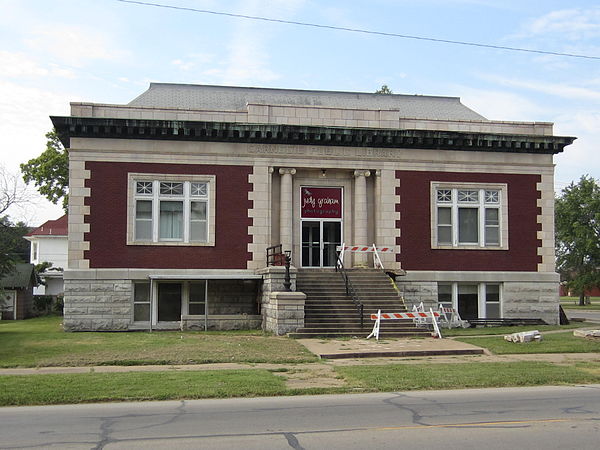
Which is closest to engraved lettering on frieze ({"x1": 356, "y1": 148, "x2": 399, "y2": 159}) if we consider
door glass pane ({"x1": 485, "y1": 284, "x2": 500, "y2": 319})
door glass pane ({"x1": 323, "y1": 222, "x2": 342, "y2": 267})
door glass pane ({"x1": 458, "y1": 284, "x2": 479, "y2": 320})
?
door glass pane ({"x1": 323, "y1": 222, "x2": 342, "y2": 267})

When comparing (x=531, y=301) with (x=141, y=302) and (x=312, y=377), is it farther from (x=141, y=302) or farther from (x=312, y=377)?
(x=312, y=377)

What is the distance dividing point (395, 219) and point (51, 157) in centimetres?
2845

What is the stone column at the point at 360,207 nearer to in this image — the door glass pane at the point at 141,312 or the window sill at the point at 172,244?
the window sill at the point at 172,244

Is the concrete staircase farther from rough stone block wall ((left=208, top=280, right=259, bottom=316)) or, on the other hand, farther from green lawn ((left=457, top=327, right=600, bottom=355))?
rough stone block wall ((left=208, top=280, right=259, bottom=316))

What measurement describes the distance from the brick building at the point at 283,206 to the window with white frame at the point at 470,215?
6 cm

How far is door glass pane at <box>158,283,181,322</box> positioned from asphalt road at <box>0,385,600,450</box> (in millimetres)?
15703

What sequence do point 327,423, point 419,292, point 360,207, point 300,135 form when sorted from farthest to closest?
point 360,207, point 419,292, point 300,135, point 327,423

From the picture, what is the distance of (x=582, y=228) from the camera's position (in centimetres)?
6800

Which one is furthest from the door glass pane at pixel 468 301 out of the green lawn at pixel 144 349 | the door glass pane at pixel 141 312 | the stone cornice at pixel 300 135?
the door glass pane at pixel 141 312

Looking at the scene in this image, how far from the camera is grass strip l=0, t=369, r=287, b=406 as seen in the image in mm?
12258

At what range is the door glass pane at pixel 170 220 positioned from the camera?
27406 mm

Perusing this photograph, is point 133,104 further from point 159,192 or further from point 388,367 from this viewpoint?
point 388,367

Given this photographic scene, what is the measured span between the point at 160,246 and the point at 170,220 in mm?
1154

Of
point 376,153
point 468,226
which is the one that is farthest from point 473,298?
point 376,153
